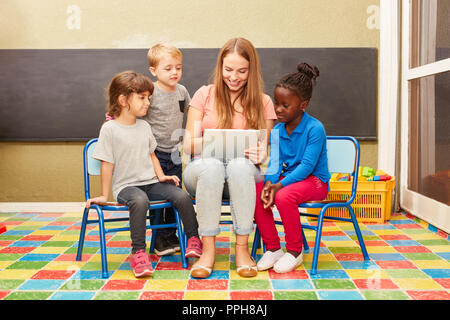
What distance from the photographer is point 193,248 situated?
83.3 inches

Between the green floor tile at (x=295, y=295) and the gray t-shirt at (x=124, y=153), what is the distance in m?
0.82

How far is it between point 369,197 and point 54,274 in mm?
2058

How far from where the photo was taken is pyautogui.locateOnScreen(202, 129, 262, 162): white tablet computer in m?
2.03

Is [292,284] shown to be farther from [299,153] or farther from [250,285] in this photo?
[299,153]

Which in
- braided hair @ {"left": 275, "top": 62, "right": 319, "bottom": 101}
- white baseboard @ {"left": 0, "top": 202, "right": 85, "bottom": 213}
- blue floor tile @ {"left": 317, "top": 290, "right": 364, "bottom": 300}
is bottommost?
blue floor tile @ {"left": 317, "top": 290, "right": 364, "bottom": 300}

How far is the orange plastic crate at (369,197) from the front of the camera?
3.06 meters

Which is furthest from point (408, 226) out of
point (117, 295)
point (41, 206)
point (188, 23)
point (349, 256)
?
point (41, 206)

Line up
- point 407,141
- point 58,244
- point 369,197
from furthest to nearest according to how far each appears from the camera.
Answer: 1. point 407,141
2. point 369,197
3. point 58,244

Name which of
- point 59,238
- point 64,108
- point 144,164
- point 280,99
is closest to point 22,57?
point 64,108

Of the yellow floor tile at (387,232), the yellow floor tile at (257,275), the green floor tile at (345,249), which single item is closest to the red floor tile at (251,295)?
the yellow floor tile at (257,275)

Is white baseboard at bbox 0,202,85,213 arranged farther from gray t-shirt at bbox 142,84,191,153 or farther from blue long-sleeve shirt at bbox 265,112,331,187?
blue long-sleeve shirt at bbox 265,112,331,187

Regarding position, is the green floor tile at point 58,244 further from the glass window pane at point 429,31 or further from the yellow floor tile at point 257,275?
the glass window pane at point 429,31

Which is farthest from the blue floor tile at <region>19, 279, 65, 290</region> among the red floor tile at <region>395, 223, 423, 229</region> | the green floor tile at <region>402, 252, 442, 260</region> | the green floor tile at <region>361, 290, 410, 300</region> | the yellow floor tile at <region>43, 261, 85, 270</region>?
the red floor tile at <region>395, 223, 423, 229</region>

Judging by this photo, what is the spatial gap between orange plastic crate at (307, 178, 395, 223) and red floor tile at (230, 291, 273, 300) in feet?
4.71
